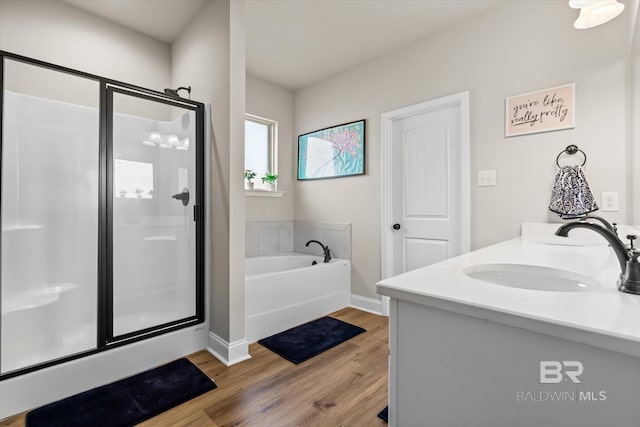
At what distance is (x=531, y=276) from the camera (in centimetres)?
110

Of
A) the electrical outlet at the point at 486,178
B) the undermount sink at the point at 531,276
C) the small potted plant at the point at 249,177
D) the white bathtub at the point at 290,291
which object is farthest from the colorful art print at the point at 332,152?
the undermount sink at the point at 531,276

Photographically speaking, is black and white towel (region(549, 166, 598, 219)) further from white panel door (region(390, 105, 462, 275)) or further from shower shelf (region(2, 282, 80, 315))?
shower shelf (region(2, 282, 80, 315))

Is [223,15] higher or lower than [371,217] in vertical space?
higher

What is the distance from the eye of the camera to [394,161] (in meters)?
2.86

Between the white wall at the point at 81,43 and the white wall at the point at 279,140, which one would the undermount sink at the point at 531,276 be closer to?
the white wall at the point at 279,140

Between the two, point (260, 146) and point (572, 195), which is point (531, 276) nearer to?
point (572, 195)

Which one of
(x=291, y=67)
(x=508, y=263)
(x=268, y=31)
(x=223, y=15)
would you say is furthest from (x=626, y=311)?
(x=291, y=67)

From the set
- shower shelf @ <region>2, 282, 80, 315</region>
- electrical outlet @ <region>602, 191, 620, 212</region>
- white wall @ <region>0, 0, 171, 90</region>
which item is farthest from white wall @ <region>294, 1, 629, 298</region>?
shower shelf @ <region>2, 282, 80, 315</region>

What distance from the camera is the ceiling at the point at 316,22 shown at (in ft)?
7.31

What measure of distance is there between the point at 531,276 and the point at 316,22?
7.73 ft

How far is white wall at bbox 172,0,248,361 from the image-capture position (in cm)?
201

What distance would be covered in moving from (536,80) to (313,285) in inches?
91.6

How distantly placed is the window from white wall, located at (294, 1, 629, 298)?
1.00m

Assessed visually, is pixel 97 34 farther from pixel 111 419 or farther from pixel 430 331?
pixel 430 331
